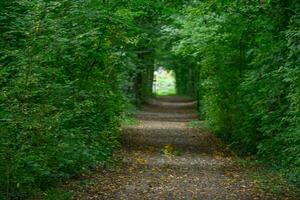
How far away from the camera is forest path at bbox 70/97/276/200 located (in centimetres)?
1020

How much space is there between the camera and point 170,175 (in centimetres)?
1237

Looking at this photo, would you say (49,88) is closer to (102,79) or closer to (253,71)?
(102,79)

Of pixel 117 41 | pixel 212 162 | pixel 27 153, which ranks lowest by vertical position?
pixel 212 162

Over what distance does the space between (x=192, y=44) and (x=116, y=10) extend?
14.6 ft

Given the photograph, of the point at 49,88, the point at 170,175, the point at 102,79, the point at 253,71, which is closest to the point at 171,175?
the point at 170,175

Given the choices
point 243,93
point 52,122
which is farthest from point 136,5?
point 52,122

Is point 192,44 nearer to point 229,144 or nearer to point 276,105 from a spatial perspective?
point 229,144

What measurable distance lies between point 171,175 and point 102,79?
3.56m

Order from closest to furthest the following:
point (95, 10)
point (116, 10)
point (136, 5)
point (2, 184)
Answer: point (2, 184) < point (95, 10) < point (116, 10) < point (136, 5)

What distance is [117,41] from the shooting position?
14.5m

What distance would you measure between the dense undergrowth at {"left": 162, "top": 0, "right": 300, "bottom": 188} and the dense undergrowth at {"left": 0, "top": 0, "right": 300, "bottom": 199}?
0.11ft

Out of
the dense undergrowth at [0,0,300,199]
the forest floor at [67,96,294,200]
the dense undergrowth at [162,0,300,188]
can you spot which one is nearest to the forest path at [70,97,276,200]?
the forest floor at [67,96,294,200]

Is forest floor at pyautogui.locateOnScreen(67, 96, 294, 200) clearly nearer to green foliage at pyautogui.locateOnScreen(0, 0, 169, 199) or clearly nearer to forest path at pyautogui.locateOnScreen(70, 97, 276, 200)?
forest path at pyautogui.locateOnScreen(70, 97, 276, 200)

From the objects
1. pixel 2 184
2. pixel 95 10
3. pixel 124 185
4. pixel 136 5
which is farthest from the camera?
pixel 136 5
